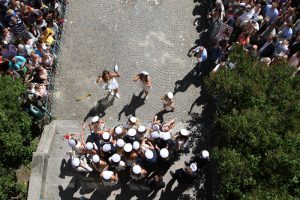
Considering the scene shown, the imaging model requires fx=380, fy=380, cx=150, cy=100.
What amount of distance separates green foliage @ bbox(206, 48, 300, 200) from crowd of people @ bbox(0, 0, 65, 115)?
684 cm

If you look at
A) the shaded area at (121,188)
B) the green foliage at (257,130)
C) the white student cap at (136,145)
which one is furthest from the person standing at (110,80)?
the green foliage at (257,130)

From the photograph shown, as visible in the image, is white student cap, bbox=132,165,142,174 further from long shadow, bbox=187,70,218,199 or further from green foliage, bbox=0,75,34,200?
green foliage, bbox=0,75,34,200

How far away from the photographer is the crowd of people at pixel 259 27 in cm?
1463

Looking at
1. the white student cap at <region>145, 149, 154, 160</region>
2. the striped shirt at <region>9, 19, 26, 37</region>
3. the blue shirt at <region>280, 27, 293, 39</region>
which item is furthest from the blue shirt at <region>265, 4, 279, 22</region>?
the striped shirt at <region>9, 19, 26, 37</region>

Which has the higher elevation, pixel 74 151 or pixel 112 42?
pixel 112 42

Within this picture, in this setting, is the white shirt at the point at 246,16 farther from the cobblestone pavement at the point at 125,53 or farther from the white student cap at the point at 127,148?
the white student cap at the point at 127,148

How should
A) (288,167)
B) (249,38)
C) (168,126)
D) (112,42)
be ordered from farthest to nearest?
(112,42) < (249,38) < (168,126) < (288,167)

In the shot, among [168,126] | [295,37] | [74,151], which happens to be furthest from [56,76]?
[295,37]

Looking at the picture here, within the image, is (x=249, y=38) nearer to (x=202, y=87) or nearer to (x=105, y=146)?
(x=202, y=87)

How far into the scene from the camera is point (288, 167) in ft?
31.8

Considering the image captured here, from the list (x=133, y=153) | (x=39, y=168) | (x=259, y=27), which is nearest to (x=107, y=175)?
(x=133, y=153)

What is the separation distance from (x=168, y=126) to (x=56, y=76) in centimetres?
546

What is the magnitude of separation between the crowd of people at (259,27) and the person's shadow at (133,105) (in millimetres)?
3193

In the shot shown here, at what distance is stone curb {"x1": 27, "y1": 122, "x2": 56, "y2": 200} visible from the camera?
43.2 ft
